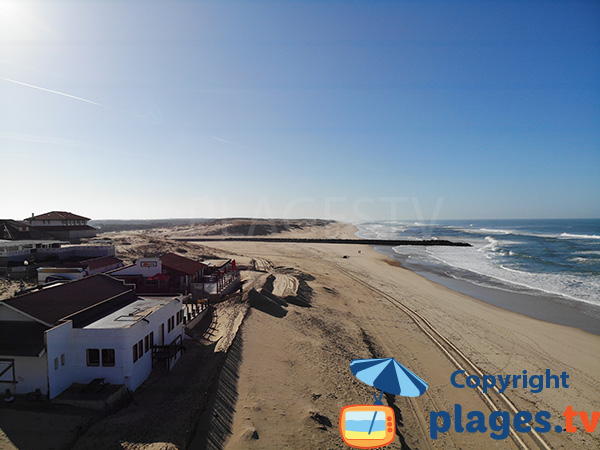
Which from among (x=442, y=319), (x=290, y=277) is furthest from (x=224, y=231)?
(x=442, y=319)

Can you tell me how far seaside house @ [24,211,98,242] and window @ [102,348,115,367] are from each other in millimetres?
38504

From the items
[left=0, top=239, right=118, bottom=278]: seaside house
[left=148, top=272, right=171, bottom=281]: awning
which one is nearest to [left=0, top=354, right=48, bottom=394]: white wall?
[left=148, top=272, right=171, bottom=281]: awning

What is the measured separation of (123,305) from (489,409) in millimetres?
17654

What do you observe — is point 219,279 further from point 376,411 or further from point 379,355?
point 376,411

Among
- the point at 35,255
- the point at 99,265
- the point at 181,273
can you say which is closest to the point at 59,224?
the point at 35,255

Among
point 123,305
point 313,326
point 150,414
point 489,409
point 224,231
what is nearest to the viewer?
point 150,414

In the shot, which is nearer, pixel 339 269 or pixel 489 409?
pixel 489 409

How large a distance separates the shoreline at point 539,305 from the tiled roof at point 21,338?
31270 millimetres

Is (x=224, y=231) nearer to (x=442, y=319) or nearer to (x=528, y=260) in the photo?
(x=528, y=260)

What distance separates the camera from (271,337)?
1742 centimetres

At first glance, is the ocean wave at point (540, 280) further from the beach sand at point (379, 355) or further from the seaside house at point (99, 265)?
the seaside house at point (99, 265)

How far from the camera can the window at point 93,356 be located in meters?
12.1

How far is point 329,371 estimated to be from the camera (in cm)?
1443

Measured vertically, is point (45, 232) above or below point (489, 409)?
above
